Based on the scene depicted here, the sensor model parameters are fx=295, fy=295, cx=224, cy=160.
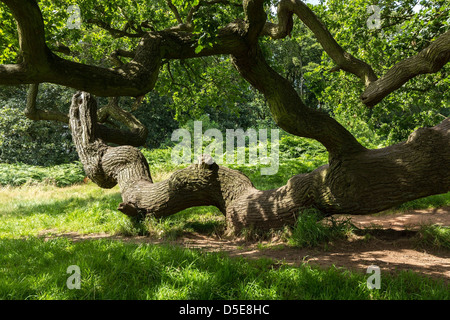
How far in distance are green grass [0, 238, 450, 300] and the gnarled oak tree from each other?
1683 mm

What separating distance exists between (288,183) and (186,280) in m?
2.93

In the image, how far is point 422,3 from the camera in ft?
25.2

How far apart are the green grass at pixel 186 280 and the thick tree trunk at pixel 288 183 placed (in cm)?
158

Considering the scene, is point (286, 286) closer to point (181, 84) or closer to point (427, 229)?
point (427, 229)

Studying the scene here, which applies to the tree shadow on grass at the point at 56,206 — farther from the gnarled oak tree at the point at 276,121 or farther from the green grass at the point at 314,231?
the green grass at the point at 314,231

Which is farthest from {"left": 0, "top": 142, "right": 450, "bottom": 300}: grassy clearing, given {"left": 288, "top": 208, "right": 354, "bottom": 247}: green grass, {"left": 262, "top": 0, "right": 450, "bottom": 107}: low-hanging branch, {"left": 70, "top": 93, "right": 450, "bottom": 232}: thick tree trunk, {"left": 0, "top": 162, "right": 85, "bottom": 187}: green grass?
{"left": 0, "top": 162, "right": 85, "bottom": 187}: green grass

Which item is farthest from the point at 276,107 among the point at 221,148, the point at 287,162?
the point at 221,148

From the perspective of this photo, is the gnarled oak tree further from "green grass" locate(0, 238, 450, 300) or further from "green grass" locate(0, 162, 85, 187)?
"green grass" locate(0, 162, 85, 187)

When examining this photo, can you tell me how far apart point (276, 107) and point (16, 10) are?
3938 mm

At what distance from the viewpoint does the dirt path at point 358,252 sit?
11.9 feet

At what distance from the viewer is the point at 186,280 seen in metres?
3.05

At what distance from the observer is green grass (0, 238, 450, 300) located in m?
2.79
